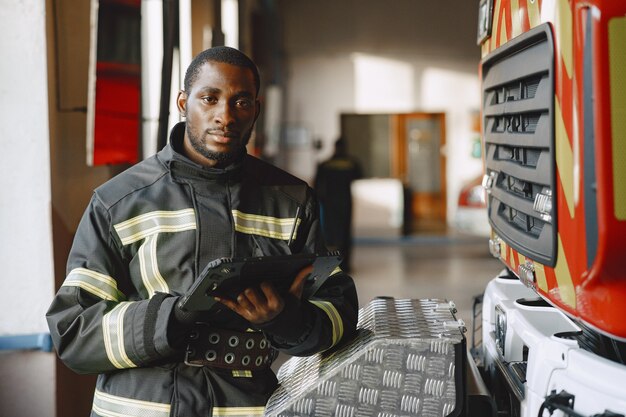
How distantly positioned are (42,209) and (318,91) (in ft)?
44.4

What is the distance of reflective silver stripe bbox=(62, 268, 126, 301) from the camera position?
209 centimetres

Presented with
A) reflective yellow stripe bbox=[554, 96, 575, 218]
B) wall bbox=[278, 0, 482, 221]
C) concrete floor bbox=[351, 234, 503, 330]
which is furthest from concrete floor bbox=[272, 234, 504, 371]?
reflective yellow stripe bbox=[554, 96, 575, 218]

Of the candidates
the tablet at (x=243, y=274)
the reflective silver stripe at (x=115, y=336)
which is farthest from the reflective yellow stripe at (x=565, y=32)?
the reflective silver stripe at (x=115, y=336)

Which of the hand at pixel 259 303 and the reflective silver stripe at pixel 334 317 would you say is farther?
the reflective silver stripe at pixel 334 317

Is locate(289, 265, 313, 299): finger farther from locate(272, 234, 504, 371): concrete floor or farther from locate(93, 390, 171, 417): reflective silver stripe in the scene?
locate(272, 234, 504, 371): concrete floor

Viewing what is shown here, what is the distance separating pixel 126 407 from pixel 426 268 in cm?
928

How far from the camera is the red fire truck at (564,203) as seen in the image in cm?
174

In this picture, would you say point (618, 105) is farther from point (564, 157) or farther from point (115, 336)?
point (115, 336)

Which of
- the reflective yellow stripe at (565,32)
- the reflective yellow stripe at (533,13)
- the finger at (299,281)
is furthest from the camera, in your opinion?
the reflective yellow stripe at (533,13)

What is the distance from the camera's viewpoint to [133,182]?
2.21 metres

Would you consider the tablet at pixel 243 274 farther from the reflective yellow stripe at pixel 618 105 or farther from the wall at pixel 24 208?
the wall at pixel 24 208

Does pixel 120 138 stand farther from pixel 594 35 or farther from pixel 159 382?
pixel 594 35

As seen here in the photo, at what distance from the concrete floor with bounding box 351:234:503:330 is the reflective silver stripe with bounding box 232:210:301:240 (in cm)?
445

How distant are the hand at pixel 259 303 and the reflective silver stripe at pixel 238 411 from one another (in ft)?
1.02
